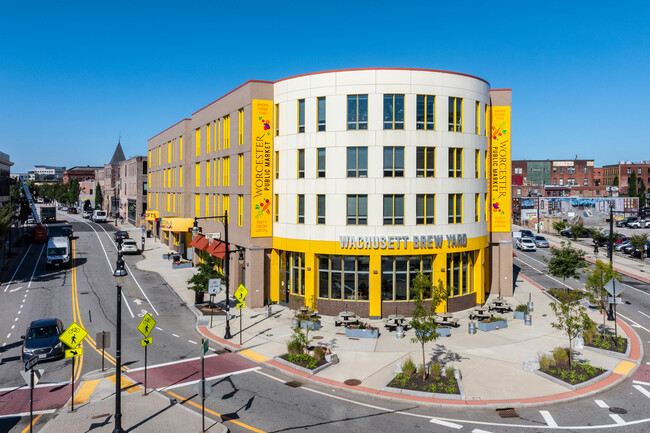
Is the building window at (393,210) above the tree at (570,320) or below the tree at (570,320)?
above

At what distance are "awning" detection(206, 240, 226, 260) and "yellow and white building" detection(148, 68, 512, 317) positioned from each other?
1.81 m

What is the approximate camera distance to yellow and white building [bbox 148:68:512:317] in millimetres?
29938

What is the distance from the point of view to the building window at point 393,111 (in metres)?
30.0

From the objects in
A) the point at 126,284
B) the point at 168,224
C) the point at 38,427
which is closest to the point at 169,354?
the point at 38,427

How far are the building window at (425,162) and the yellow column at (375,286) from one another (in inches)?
243

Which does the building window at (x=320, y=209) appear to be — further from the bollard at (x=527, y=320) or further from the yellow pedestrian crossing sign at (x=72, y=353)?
the yellow pedestrian crossing sign at (x=72, y=353)

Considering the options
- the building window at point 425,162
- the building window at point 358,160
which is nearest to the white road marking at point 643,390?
the building window at point 425,162

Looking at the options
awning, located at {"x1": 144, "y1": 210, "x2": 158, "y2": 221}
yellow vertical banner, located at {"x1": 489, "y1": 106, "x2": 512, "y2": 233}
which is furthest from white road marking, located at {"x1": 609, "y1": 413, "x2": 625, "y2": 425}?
awning, located at {"x1": 144, "y1": 210, "x2": 158, "y2": 221}

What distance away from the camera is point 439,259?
1204 inches

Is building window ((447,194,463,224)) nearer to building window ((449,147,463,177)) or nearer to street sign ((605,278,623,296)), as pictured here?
building window ((449,147,463,177))

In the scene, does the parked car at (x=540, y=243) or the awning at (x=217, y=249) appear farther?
the parked car at (x=540, y=243)

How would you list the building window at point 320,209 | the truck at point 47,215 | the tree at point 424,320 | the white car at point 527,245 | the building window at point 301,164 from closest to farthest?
1. the tree at point 424,320
2. the building window at point 320,209
3. the building window at point 301,164
4. the white car at point 527,245
5. the truck at point 47,215

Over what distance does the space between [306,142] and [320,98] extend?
303 centimetres

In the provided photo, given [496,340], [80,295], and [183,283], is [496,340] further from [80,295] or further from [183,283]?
[80,295]
